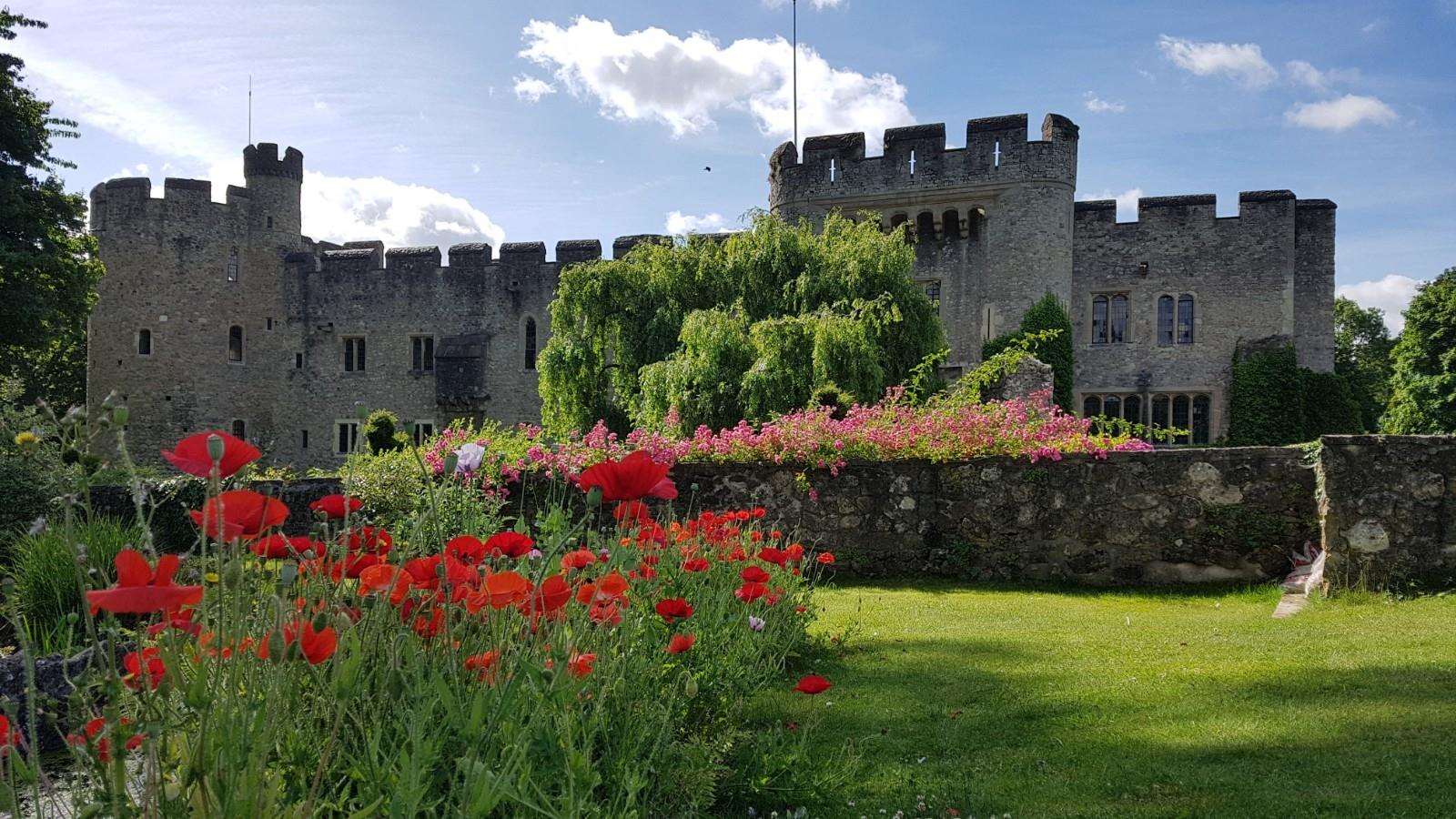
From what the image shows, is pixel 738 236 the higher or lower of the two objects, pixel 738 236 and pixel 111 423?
the higher

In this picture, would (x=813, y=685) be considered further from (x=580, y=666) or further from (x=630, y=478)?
(x=630, y=478)

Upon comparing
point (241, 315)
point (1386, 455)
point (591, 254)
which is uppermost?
point (591, 254)

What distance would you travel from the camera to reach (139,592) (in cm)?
135

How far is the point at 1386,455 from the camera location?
21.3 feet

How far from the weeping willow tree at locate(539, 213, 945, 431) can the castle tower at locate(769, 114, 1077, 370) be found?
5.96 metres

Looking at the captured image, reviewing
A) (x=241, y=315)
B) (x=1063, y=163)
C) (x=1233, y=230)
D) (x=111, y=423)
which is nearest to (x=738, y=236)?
(x=1063, y=163)

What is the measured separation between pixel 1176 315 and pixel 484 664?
25235 millimetres

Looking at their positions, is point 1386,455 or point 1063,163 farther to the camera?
point 1063,163

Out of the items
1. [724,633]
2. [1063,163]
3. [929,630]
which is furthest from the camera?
[1063,163]

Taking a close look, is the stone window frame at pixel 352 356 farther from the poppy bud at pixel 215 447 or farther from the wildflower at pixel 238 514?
the poppy bud at pixel 215 447

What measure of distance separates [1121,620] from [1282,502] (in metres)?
2.27

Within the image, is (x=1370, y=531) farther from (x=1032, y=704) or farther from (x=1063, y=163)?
(x=1063, y=163)

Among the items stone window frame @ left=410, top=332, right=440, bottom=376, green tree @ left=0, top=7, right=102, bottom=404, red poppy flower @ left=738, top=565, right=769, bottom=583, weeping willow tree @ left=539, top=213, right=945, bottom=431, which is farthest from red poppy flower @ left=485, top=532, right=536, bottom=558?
stone window frame @ left=410, top=332, right=440, bottom=376

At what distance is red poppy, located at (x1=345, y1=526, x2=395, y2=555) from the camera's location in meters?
2.74
